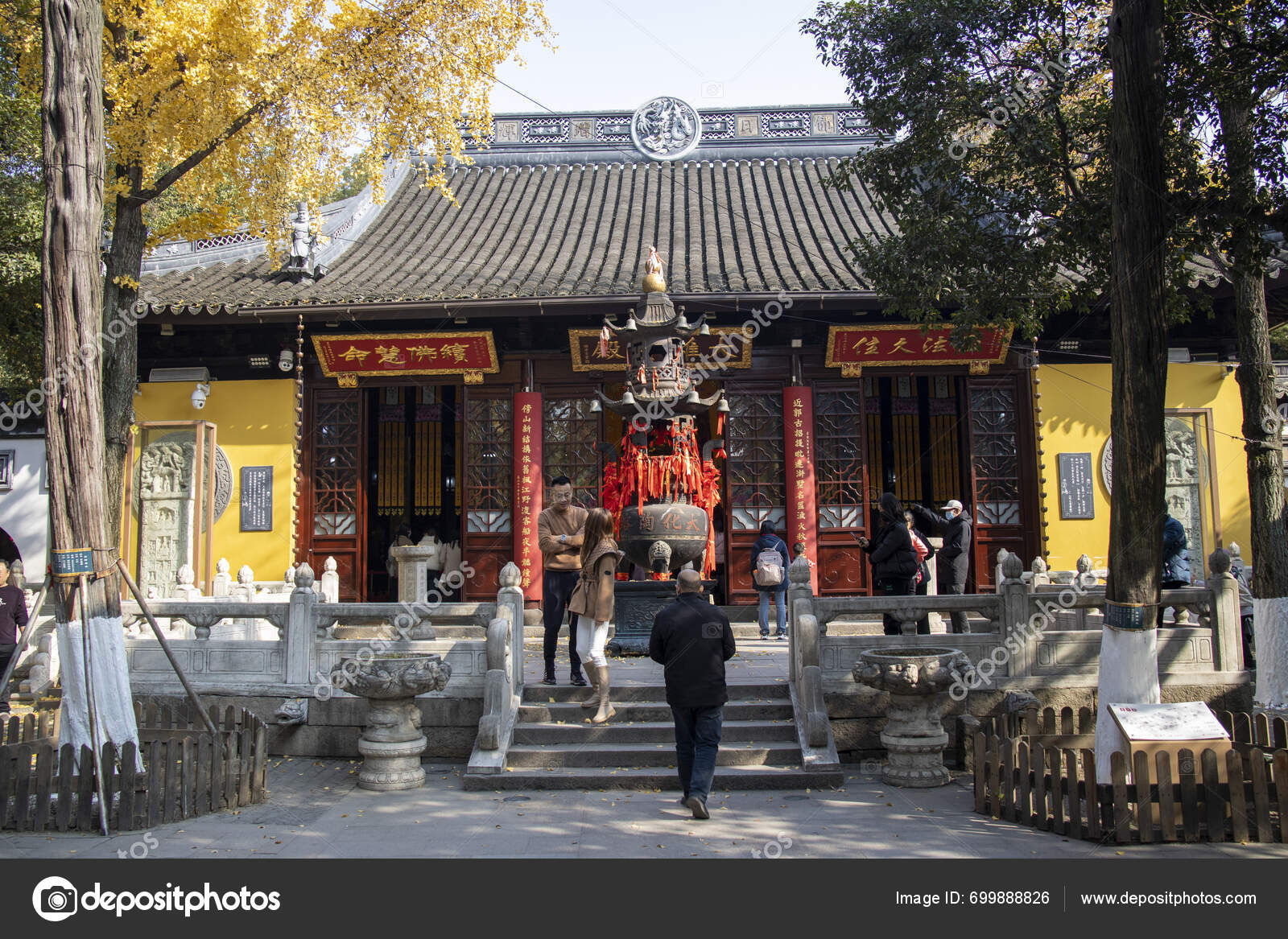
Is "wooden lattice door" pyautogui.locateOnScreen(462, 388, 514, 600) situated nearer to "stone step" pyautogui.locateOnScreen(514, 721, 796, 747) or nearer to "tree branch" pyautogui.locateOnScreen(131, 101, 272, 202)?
"tree branch" pyautogui.locateOnScreen(131, 101, 272, 202)

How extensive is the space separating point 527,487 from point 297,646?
17.2 feet

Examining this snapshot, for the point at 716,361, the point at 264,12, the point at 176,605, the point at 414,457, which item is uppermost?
the point at 264,12

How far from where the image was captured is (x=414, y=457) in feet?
49.3

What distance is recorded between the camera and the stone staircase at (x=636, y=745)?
6.30 meters

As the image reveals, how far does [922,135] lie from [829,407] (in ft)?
17.8

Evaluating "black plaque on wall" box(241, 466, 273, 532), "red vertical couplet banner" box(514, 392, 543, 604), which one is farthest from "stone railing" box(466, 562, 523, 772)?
"black plaque on wall" box(241, 466, 273, 532)

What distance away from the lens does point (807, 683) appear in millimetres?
6848

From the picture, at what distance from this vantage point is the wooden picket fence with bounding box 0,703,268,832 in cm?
528

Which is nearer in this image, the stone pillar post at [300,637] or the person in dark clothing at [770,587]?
the stone pillar post at [300,637]

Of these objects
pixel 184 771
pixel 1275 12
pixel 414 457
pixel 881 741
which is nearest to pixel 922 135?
pixel 1275 12

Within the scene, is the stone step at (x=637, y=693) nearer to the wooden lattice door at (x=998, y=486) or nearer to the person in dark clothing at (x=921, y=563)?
the person in dark clothing at (x=921, y=563)

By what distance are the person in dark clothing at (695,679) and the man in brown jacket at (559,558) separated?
5.50 feet

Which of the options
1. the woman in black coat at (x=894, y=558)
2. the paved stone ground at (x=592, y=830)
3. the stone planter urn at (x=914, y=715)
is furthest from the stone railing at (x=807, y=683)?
the woman in black coat at (x=894, y=558)

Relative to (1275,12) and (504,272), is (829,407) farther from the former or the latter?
(1275,12)
